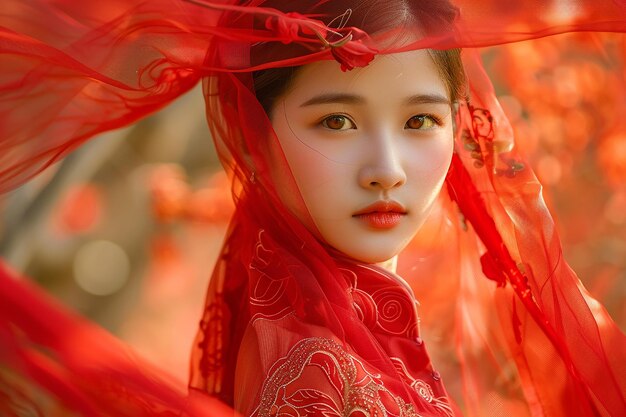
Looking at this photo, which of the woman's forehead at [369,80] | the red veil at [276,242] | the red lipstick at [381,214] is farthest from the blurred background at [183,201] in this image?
the red lipstick at [381,214]

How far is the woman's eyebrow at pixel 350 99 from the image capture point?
1.44 m

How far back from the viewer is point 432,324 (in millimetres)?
2113

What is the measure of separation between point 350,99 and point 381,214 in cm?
18

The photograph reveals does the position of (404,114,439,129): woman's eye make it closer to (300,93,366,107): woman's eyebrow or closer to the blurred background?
(300,93,366,107): woman's eyebrow

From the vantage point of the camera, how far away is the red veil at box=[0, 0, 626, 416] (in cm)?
124

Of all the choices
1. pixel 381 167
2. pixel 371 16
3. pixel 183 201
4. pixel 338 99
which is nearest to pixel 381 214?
pixel 381 167

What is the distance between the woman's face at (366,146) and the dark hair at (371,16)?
0.03 m

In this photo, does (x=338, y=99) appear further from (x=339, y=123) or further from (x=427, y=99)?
(x=427, y=99)

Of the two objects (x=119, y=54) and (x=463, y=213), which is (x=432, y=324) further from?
(x=119, y=54)

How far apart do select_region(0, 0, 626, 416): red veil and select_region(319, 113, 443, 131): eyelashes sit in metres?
0.09

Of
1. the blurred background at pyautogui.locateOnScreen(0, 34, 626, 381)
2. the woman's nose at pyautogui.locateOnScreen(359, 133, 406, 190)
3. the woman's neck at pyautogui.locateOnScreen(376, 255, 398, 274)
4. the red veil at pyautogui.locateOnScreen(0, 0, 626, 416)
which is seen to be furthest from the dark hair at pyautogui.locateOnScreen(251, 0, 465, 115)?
the blurred background at pyautogui.locateOnScreen(0, 34, 626, 381)

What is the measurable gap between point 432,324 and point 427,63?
78 centimetres

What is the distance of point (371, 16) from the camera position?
1437 millimetres

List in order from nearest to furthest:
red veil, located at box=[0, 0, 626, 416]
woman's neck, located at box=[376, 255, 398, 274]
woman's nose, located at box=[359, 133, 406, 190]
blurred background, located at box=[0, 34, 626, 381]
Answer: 1. red veil, located at box=[0, 0, 626, 416]
2. woman's nose, located at box=[359, 133, 406, 190]
3. woman's neck, located at box=[376, 255, 398, 274]
4. blurred background, located at box=[0, 34, 626, 381]
